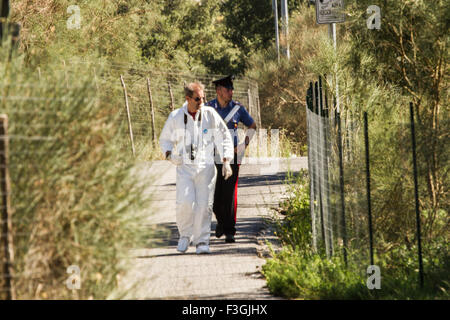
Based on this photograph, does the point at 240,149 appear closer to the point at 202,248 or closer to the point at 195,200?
the point at 195,200

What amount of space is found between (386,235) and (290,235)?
4.85 ft

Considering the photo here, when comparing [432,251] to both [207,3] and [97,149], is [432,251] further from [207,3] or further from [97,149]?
[207,3]

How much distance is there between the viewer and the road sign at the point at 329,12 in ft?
32.5

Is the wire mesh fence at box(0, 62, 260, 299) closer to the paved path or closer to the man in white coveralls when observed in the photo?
the paved path

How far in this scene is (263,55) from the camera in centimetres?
3094

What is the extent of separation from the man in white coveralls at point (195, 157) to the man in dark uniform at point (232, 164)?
59cm

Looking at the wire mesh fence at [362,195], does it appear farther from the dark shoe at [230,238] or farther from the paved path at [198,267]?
the dark shoe at [230,238]

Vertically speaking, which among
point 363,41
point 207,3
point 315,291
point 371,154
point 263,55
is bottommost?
point 315,291

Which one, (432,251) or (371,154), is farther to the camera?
(371,154)

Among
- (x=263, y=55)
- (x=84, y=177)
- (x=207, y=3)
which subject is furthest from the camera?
(x=207, y=3)

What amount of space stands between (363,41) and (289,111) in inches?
592
